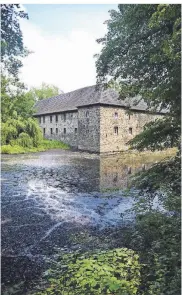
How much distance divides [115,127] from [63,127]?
269 inches

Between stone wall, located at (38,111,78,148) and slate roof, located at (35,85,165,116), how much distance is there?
0.66 metres

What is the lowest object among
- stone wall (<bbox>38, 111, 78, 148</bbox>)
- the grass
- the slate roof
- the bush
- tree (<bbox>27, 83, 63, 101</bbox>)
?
the grass

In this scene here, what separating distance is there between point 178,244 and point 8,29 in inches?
156

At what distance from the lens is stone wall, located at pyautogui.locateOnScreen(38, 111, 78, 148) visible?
25.1 meters

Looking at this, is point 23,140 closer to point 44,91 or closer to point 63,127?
point 63,127

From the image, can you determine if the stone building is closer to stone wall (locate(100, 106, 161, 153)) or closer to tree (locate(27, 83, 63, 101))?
stone wall (locate(100, 106, 161, 153))

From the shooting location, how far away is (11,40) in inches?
154

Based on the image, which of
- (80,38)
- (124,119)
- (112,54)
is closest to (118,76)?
(112,54)

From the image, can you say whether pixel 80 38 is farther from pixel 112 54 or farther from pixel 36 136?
pixel 36 136

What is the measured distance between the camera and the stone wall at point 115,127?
21.3 metres

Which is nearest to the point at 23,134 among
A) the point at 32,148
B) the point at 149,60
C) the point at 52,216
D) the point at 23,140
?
the point at 23,140

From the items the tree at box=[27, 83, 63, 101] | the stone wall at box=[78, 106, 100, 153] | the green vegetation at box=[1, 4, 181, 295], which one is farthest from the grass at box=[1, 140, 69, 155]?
the tree at box=[27, 83, 63, 101]

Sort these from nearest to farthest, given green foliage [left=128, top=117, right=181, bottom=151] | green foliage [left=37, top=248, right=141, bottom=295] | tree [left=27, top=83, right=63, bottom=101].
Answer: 1. green foliage [left=37, top=248, right=141, bottom=295]
2. green foliage [left=128, top=117, right=181, bottom=151]
3. tree [left=27, top=83, right=63, bottom=101]

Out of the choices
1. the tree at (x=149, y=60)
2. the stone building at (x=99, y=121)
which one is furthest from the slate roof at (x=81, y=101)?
the tree at (x=149, y=60)
